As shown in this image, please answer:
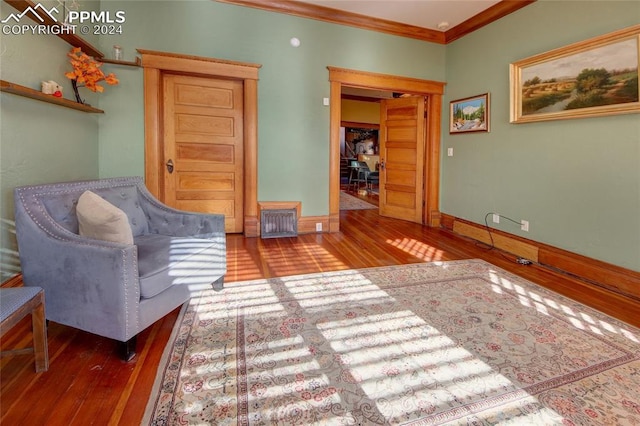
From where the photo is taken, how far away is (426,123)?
17.3 feet

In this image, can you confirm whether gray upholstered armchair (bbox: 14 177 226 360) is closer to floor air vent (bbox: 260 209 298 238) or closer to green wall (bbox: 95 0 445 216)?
green wall (bbox: 95 0 445 216)

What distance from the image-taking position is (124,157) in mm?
3812

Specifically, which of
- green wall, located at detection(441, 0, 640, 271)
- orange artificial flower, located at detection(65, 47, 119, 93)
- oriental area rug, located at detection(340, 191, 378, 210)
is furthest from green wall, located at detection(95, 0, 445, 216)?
oriental area rug, located at detection(340, 191, 378, 210)

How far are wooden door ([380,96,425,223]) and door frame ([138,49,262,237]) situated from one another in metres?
2.60

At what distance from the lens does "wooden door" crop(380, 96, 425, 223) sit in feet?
17.5

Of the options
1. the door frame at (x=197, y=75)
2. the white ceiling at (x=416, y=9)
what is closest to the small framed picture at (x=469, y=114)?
the white ceiling at (x=416, y=9)

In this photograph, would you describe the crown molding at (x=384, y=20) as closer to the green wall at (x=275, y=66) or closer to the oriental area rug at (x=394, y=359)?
the green wall at (x=275, y=66)

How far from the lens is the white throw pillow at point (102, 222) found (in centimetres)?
182

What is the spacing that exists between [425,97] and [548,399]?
4644 millimetres

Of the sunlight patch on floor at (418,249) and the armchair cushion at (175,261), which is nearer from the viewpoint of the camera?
the armchair cushion at (175,261)

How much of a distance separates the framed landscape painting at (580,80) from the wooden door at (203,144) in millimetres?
3393

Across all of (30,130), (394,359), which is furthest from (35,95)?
(394,359)

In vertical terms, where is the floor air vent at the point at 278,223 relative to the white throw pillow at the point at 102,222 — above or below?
below

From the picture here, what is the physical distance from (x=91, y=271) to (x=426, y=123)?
492cm
